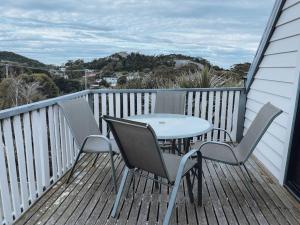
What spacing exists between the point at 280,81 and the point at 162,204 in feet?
7.28

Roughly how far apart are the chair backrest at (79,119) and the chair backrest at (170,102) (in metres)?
1.09

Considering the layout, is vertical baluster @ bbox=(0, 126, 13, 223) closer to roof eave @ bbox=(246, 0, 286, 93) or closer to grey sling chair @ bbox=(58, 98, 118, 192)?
grey sling chair @ bbox=(58, 98, 118, 192)

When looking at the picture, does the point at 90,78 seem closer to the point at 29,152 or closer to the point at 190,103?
the point at 190,103

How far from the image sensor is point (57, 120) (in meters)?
3.01

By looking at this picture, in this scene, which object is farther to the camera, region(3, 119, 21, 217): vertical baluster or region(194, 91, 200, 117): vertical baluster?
region(194, 91, 200, 117): vertical baluster

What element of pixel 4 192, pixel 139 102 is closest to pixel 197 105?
pixel 139 102

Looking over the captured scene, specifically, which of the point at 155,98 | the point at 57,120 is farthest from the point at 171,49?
the point at 57,120

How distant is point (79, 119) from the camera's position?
3.14m

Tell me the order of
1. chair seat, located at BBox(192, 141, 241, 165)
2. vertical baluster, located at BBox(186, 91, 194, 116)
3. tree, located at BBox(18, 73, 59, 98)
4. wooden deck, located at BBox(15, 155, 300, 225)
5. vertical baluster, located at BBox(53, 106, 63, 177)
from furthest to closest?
tree, located at BBox(18, 73, 59, 98), vertical baluster, located at BBox(186, 91, 194, 116), vertical baluster, located at BBox(53, 106, 63, 177), chair seat, located at BBox(192, 141, 241, 165), wooden deck, located at BBox(15, 155, 300, 225)

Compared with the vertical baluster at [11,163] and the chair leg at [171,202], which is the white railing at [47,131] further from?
the chair leg at [171,202]

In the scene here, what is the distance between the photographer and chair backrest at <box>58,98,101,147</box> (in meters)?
2.95

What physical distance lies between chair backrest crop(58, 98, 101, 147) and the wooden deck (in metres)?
0.56

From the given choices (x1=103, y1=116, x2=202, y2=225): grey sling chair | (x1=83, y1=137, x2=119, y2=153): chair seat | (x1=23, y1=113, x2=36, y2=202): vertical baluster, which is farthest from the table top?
(x1=23, y1=113, x2=36, y2=202): vertical baluster

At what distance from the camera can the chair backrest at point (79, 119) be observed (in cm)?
295
